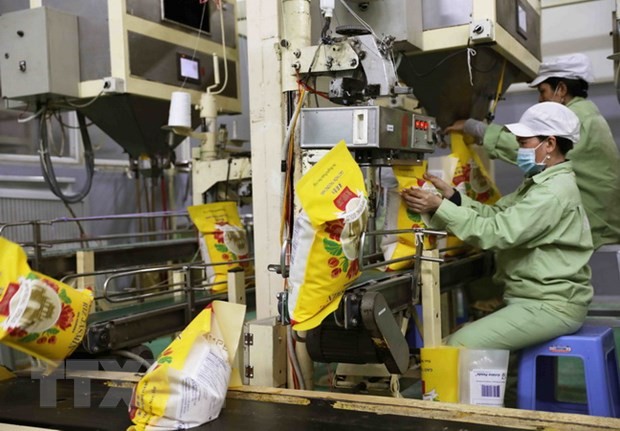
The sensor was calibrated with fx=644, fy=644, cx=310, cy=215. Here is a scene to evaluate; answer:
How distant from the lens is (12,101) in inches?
140

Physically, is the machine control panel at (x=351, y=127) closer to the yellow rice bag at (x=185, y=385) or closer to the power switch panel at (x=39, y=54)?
the yellow rice bag at (x=185, y=385)

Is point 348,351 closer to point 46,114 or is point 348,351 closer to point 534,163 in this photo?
point 534,163

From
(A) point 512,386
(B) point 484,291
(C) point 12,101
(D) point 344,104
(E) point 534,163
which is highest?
(C) point 12,101

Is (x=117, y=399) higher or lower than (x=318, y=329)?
lower

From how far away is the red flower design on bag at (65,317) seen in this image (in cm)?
182

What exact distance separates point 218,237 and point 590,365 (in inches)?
67.1

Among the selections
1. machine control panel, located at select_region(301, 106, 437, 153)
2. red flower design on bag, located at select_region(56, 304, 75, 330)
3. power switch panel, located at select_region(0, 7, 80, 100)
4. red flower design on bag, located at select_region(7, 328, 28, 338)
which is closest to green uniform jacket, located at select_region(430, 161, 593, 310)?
machine control panel, located at select_region(301, 106, 437, 153)

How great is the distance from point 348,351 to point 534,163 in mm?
1076

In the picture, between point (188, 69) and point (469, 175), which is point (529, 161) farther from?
point (188, 69)

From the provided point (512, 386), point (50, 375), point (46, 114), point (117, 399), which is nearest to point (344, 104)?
point (117, 399)

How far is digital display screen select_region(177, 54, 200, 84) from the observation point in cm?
376

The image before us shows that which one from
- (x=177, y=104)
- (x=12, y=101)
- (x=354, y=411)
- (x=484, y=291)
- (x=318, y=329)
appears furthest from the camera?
(x=484, y=291)

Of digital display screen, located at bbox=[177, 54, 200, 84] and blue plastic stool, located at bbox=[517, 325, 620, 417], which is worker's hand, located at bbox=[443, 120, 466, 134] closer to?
blue plastic stool, located at bbox=[517, 325, 620, 417]

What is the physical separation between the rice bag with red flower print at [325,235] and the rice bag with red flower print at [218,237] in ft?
4.58
